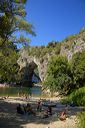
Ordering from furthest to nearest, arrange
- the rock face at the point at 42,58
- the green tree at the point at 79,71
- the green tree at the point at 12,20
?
the rock face at the point at 42,58 → the green tree at the point at 79,71 → the green tree at the point at 12,20

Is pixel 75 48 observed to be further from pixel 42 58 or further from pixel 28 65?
pixel 28 65

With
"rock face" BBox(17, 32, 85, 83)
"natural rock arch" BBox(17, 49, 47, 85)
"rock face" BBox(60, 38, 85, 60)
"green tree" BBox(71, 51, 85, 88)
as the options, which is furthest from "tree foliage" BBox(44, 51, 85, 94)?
"natural rock arch" BBox(17, 49, 47, 85)

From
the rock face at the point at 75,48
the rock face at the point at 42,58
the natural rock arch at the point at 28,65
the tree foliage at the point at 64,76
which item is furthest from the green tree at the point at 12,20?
the natural rock arch at the point at 28,65

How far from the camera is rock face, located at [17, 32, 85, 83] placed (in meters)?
73.6

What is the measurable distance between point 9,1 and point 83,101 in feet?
52.9

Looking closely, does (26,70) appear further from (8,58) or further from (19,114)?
(19,114)

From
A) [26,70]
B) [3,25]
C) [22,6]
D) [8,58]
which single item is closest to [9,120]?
[3,25]

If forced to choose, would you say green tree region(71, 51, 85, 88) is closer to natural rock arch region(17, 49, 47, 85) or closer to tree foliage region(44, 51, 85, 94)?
tree foliage region(44, 51, 85, 94)

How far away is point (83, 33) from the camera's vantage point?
77438 millimetres

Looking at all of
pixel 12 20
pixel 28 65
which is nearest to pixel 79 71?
pixel 12 20

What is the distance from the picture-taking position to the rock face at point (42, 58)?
73.6 m

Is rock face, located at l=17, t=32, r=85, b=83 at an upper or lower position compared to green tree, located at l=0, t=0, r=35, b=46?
upper

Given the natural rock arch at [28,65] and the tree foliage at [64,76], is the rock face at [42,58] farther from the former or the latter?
the tree foliage at [64,76]

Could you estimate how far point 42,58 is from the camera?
3967 inches
